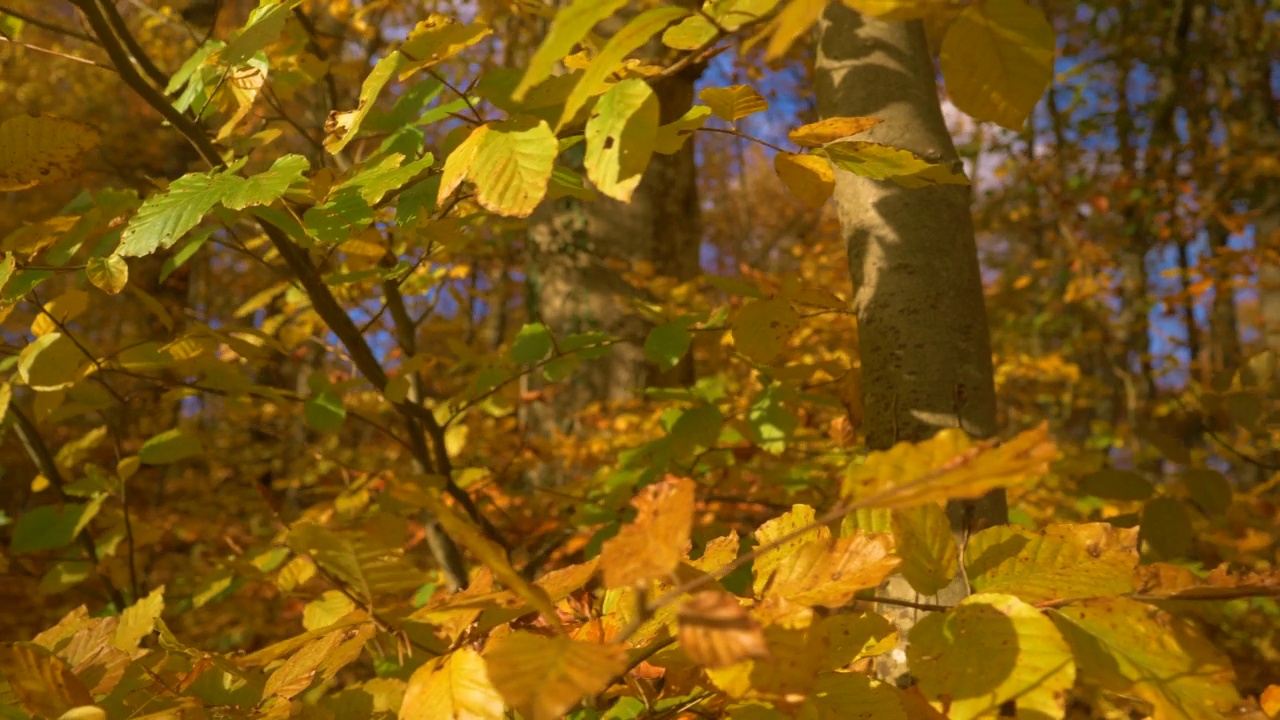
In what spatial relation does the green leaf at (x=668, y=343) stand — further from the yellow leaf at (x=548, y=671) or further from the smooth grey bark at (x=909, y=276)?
the yellow leaf at (x=548, y=671)

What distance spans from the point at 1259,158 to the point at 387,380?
630 cm

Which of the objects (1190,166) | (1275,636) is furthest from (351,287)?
(1190,166)

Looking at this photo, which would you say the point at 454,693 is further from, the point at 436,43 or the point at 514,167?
the point at 436,43

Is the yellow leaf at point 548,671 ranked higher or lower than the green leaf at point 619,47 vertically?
lower

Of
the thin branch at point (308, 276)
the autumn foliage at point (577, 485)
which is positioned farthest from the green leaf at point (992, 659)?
the thin branch at point (308, 276)

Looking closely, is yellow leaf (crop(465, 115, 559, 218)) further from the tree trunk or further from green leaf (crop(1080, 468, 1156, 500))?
the tree trunk

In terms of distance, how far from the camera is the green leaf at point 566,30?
18.5 inches

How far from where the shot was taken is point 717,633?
1.33 ft

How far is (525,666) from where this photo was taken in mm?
428

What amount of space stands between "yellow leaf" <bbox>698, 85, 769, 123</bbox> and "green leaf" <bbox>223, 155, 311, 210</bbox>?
44 centimetres

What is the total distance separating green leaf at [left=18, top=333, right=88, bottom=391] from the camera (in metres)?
1.02

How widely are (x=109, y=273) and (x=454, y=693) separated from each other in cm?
76

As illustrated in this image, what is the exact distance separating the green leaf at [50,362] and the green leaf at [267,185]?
50cm

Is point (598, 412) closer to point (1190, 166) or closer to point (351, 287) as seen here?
point (351, 287)
